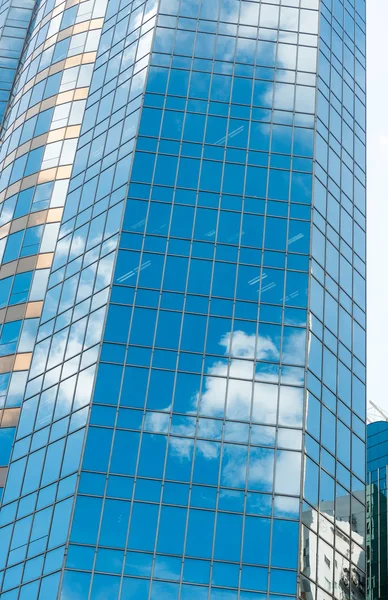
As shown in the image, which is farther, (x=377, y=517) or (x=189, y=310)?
(x=377, y=517)

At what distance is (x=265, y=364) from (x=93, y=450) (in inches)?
399

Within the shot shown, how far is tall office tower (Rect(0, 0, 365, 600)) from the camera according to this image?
48.1 meters

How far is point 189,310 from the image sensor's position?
2140 inches

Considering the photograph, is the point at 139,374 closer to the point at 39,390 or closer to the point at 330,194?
the point at 39,390

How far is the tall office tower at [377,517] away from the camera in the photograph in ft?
243

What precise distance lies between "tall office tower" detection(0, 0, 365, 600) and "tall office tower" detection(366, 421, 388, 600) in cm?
2198

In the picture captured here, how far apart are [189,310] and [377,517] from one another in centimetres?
2987

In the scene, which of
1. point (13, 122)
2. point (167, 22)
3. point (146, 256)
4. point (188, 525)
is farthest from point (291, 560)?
point (13, 122)

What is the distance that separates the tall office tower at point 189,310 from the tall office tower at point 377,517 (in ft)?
72.1

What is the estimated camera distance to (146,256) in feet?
185

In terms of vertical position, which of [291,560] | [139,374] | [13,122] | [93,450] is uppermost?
[13,122]

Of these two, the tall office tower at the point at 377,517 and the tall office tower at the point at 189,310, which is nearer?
the tall office tower at the point at 189,310

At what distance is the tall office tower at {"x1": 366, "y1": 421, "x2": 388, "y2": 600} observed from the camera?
243 ft

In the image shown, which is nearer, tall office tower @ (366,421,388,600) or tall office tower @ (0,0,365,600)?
tall office tower @ (0,0,365,600)
